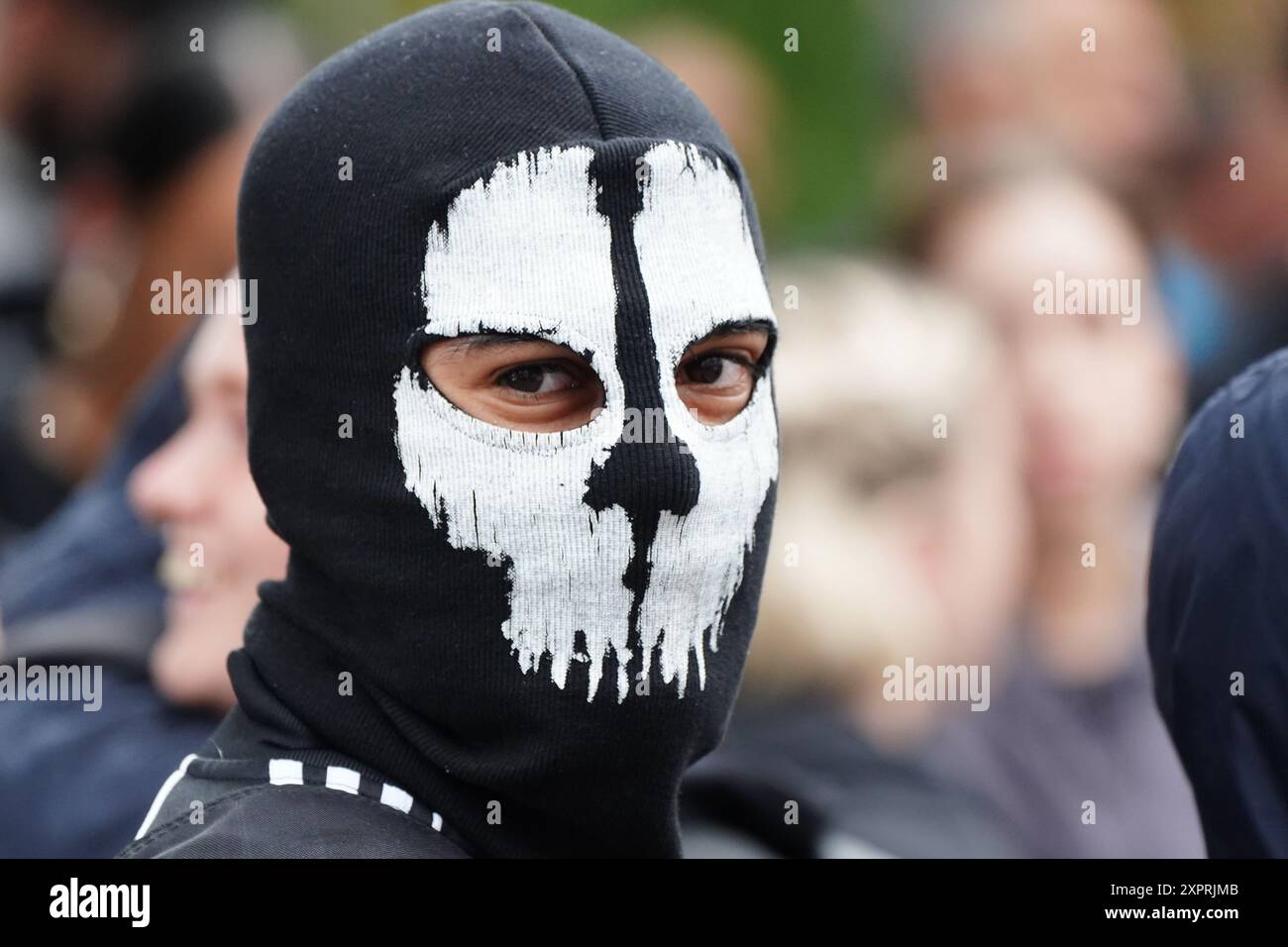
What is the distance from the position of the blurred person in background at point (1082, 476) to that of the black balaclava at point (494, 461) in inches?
98.9

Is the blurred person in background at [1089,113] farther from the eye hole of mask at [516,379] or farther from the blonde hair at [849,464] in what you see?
the eye hole of mask at [516,379]

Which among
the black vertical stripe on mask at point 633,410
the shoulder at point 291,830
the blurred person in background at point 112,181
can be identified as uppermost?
the blurred person in background at point 112,181

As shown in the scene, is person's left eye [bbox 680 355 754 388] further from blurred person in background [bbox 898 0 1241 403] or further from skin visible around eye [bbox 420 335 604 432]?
blurred person in background [bbox 898 0 1241 403]

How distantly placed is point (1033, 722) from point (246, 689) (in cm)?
289

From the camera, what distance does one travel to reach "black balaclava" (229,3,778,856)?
224 centimetres

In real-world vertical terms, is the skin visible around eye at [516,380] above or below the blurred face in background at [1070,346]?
below

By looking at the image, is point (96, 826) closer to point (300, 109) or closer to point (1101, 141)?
point (300, 109)

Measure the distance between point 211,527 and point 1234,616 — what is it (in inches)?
80.4

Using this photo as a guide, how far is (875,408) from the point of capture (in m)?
4.24

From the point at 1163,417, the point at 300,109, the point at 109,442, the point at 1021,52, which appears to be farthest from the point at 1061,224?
the point at 300,109

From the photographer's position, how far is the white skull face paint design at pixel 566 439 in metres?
2.24

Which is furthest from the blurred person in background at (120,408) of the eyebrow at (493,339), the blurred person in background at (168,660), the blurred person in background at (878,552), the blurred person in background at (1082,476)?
the blurred person in background at (1082,476)

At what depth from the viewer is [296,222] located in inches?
91.3

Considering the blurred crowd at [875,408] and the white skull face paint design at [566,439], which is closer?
the white skull face paint design at [566,439]
